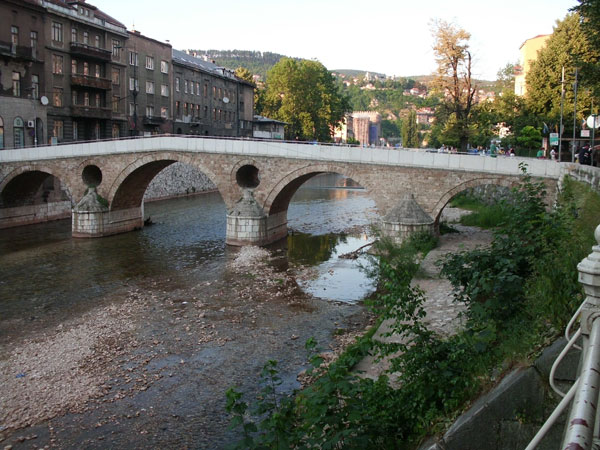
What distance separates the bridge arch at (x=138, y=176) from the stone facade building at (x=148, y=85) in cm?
1128

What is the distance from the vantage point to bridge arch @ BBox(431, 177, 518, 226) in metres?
18.8

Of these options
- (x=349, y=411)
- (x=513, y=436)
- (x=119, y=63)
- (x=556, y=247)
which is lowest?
(x=349, y=411)

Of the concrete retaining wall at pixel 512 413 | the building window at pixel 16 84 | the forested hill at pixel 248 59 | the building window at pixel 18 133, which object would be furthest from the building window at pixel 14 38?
the forested hill at pixel 248 59

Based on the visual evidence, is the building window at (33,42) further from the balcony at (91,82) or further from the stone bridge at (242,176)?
the stone bridge at (242,176)

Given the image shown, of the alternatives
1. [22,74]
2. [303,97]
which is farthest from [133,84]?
[303,97]

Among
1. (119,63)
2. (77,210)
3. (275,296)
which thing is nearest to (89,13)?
(119,63)

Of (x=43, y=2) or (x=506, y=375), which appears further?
(x=43, y=2)

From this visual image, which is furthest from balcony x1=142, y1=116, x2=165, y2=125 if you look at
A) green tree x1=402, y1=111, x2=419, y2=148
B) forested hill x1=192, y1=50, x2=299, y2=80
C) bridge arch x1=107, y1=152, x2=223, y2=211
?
forested hill x1=192, y1=50, x2=299, y2=80

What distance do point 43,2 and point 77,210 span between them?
39.8 ft

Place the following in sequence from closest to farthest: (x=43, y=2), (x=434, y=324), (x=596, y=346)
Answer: (x=596, y=346), (x=434, y=324), (x=43, y=2)

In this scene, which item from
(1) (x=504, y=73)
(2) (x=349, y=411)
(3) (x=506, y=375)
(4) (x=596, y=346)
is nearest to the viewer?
(4) (x=596, y=346)

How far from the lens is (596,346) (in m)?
2.23

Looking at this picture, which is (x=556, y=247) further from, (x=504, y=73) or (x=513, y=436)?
(x=504, y=73)

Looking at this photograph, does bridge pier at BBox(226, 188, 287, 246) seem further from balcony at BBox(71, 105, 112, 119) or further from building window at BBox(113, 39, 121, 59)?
building window at BBox(113, 39, 121, 59)
